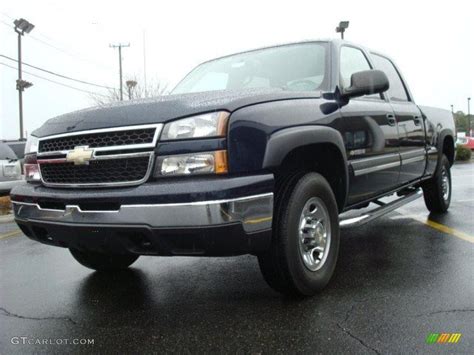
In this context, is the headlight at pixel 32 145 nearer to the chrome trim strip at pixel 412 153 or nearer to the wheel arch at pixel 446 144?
the chrome trim strip at pixel 412 153

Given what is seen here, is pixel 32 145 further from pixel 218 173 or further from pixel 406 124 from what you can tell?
pixel 406 124

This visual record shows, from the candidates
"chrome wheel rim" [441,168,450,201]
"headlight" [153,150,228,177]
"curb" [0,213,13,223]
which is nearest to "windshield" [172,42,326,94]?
"headlight" [153,150,228,177]

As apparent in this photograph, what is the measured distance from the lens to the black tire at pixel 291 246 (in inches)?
111

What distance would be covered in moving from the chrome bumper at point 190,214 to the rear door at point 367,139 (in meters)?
1.24

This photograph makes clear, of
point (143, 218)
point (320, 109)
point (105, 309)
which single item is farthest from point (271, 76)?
point (105, 309)

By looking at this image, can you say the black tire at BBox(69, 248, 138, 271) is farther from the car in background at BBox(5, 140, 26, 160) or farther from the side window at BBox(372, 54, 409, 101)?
the car in background at BBox(5, 140, 26, 160)

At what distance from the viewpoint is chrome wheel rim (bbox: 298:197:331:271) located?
3082mm

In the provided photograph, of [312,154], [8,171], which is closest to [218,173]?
[312,154]

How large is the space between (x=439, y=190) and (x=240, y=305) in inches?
162

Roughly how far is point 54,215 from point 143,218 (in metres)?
0.72

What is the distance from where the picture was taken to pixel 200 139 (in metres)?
2.54

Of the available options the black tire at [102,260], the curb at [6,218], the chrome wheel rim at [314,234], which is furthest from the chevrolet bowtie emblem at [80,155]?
the curb at [6,218]

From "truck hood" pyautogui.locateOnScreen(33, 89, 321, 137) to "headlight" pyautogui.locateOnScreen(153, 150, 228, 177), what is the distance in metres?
0.24

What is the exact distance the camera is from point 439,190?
241 inches
